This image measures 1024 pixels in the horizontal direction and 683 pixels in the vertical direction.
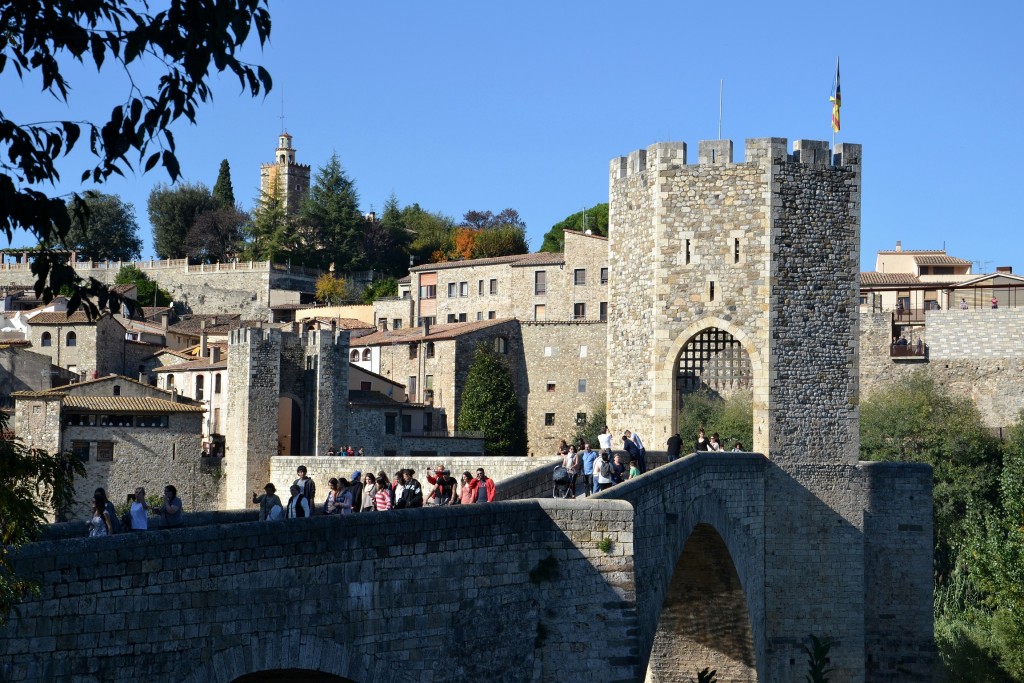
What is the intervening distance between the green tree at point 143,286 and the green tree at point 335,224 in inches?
338

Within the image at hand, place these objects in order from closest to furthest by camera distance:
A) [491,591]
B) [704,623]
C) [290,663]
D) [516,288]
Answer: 1. [290,663]
2. [491,591]
3. [704,623]
4. [516,288]

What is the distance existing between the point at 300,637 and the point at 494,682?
10.8ft

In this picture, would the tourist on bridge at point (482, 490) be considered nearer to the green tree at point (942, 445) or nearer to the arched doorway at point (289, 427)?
the green tree at point (942, 445)

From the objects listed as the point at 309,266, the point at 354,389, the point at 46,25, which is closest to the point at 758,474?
the point at 46,25

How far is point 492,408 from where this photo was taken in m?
63.8

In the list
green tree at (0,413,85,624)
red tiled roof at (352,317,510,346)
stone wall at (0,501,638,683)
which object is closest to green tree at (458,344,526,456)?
red tiled roof at (352,317,510,346)

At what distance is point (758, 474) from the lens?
27406mm

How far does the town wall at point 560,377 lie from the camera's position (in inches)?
2625

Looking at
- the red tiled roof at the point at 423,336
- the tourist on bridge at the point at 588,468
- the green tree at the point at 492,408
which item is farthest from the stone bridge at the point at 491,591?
the red tiled roof at the point at 423,336

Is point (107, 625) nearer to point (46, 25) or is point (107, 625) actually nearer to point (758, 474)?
point (46, 25)

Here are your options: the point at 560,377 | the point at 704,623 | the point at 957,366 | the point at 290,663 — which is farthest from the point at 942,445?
the point at 290,663

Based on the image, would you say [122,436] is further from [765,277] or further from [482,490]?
[482,490]

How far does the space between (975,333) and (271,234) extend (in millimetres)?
45978

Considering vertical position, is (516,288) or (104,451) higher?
(516,288)
